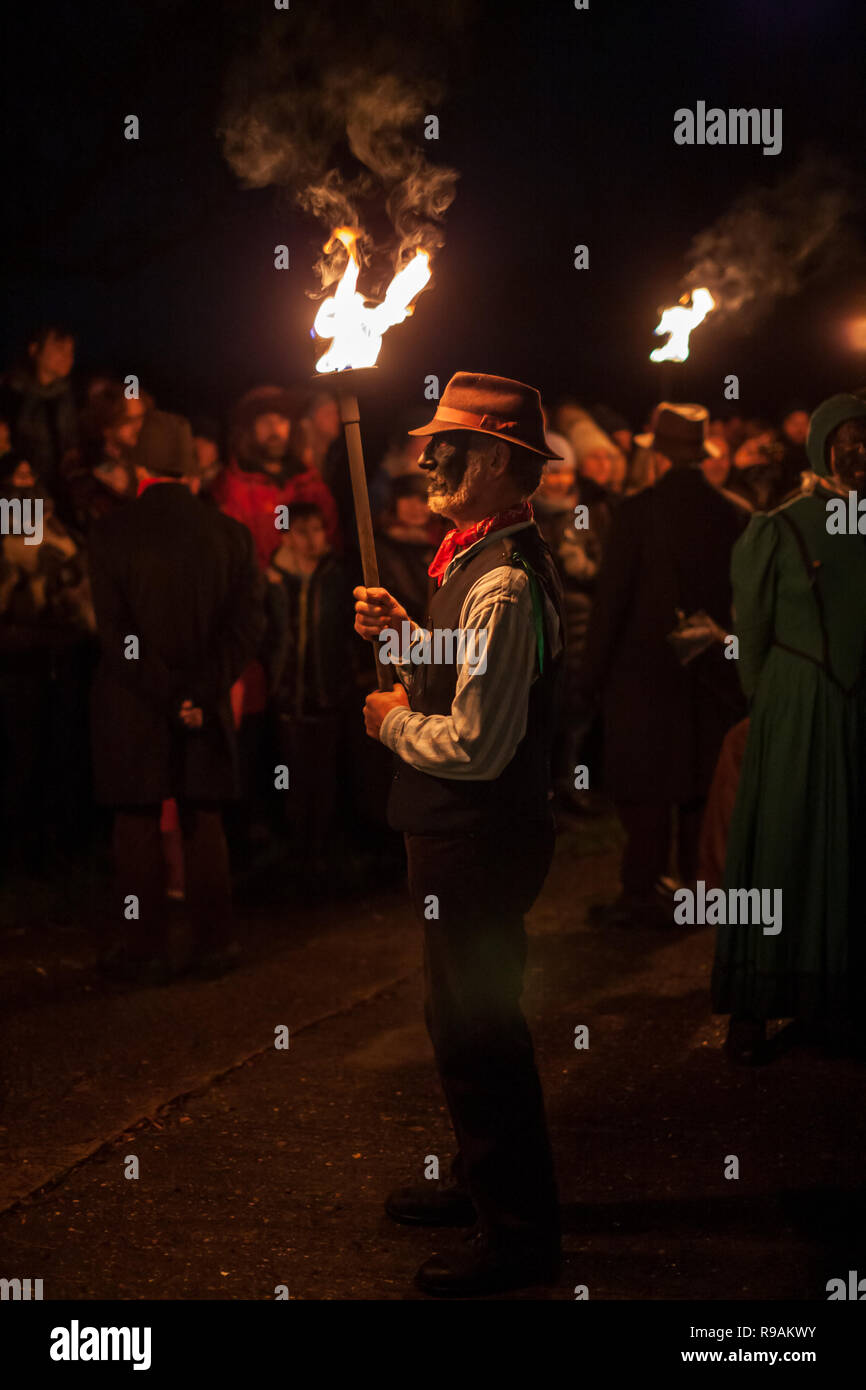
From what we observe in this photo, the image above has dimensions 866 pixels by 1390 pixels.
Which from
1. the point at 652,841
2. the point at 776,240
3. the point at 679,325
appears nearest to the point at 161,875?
the point at 652,841

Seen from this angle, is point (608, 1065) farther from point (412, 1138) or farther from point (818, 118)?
point (818, 118)

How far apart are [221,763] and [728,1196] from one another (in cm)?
322

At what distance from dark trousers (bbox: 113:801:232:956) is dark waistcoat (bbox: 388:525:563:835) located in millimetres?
3038

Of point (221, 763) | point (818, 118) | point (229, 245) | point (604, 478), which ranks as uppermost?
point (818, 118)

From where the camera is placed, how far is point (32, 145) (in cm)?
1018

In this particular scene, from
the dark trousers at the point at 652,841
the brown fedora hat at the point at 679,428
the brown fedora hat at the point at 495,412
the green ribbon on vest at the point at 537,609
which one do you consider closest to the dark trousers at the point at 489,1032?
the green ribbon on vest at the point at 537,609

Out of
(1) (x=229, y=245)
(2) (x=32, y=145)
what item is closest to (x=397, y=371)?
(1) (x=229, y=245)

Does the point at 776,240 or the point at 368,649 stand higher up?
the point at 776,240

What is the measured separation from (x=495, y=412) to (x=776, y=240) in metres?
7.12

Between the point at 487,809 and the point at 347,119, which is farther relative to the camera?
the point at 347,119

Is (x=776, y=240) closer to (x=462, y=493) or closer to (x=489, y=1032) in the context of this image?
(x=462, y=493)

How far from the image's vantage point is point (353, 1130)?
507 centimetres

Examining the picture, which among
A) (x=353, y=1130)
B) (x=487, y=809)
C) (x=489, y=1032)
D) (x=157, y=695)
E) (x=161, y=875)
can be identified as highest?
(x=157, y=695)

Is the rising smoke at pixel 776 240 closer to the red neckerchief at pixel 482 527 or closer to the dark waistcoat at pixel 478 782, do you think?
the red neckerchief at pixel 482 527
